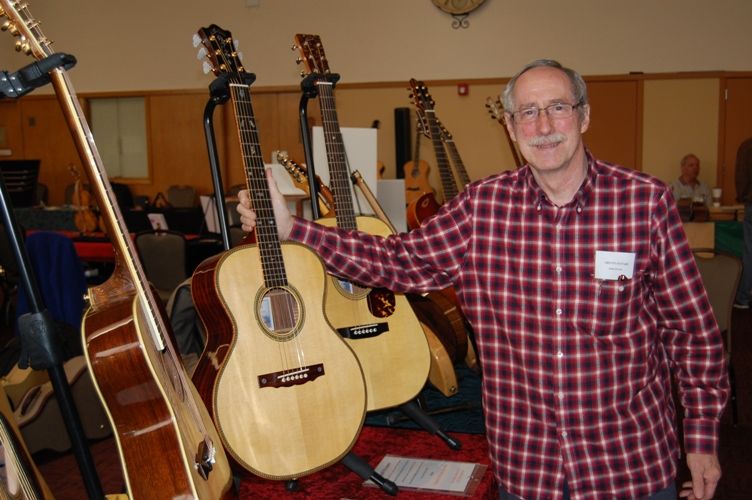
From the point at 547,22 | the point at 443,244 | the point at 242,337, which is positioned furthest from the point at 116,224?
the point at 547,22

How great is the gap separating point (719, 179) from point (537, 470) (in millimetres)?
9029

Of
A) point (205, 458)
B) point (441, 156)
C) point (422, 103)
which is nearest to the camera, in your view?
point (205, 458)

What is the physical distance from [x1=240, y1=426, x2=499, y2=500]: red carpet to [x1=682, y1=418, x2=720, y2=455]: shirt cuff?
67 centimetres

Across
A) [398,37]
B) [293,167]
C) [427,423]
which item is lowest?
[427,423]

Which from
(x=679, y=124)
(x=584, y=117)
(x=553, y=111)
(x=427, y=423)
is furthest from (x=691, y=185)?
(x=553, y=111)

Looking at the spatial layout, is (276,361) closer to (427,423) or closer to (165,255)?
(427,423)

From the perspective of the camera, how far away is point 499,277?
1.72 metres

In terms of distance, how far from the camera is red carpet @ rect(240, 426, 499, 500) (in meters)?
2.12

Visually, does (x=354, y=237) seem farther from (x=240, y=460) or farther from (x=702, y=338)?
(x=702, y=338)

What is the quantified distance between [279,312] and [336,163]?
2.82 ft

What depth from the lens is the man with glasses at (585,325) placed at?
1604 millimetres

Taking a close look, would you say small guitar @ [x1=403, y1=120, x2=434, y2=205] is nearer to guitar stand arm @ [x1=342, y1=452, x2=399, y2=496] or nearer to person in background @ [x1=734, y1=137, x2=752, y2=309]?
person in background @ [x1=734, y1=137, x2=752, y2=309]

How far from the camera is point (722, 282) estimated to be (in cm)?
347

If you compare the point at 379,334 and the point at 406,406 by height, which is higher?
the point at 379,334
